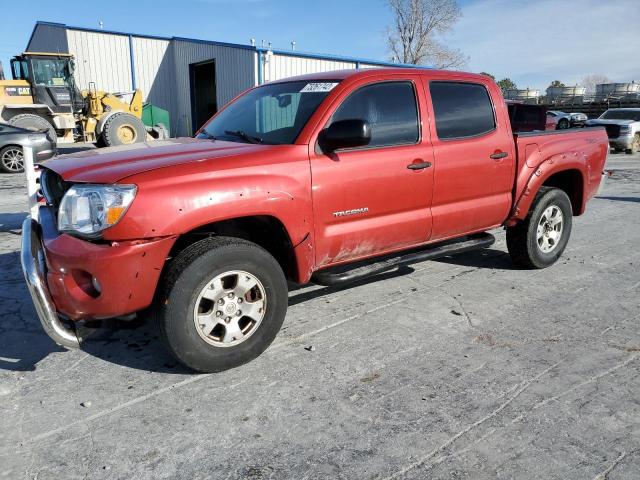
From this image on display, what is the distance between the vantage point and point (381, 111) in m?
3.83

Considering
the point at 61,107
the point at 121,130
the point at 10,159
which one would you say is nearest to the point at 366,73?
the point at 10,159

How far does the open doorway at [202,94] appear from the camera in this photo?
1017 inches

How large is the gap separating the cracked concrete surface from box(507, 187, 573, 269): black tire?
25.0 inches

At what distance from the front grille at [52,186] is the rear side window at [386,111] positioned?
1825 mm

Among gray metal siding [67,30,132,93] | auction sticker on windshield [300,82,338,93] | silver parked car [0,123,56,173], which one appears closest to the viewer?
auction sticker on windshield [300,82,338,93]

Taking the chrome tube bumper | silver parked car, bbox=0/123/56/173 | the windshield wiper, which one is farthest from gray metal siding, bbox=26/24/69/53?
the chrome tube bumper

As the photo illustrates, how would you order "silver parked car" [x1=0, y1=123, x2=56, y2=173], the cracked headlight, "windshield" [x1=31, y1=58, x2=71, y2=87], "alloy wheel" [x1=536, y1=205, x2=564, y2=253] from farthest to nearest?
"windshield" [x1=31, y1=58, x2=71, y2=87] → "silver parked car" [x1=0, y1=123, x2=56, y2=173] → "alloy wheel" [x1=536, y1=205, x2=564, y2=253] → the cracked headlight

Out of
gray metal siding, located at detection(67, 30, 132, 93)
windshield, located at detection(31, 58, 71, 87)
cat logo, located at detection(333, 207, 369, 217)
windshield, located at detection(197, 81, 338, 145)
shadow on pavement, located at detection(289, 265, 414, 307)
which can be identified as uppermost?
gray metal siding, located at detection(67, 30, 132, 93)

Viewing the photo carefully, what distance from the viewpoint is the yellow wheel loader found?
16969 millimetres

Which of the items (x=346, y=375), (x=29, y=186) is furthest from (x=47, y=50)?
(x=346, y=375)

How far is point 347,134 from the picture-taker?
3.27 m

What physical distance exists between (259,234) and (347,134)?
0.93 meters

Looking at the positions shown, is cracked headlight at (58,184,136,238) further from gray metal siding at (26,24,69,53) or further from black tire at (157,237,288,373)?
gray metal siding at (26,24,69,53)

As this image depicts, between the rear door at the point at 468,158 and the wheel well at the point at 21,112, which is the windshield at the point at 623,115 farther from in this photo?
the wheel well at the point at 21,112
